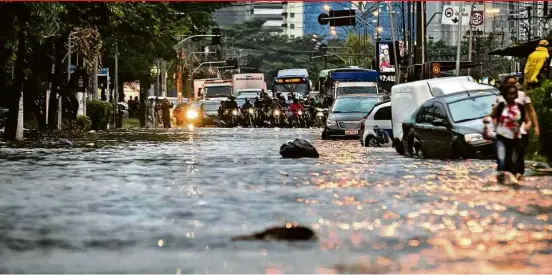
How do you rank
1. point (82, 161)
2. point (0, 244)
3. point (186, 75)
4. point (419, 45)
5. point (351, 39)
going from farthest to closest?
point (351, 39) < point (186, 75) < point (419, 45) < point (82, 161) < point (0, 244)

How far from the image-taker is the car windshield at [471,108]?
84.4 feet

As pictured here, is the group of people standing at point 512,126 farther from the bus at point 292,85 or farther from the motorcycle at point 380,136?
the bus at point 292,85

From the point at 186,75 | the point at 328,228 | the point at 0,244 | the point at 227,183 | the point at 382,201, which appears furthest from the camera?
the point at 186,75

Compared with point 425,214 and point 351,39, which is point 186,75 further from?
point 425,214

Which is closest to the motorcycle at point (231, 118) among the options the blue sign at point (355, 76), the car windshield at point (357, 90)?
the blue sign at point (355, 76)

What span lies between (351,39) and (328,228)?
15064 centimetres

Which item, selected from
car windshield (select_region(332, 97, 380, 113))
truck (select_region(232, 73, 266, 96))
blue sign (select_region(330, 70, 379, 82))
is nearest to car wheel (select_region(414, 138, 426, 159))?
car windshield (select_region(332, 97, 380, 113))

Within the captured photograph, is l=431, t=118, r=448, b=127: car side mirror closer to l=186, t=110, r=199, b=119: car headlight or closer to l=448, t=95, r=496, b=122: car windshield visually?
l=448, t=95, r=496, b=122: car windshield

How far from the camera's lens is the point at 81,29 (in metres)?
46.2

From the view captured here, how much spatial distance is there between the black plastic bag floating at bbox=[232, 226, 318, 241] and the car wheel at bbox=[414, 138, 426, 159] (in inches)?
590

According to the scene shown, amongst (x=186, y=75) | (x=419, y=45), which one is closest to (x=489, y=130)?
(x=419, y=45)

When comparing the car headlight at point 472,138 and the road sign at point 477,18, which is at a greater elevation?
the road sign at point 477,18

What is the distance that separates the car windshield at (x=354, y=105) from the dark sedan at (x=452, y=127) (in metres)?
14.0

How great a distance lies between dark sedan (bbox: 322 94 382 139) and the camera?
4175 centimetres
